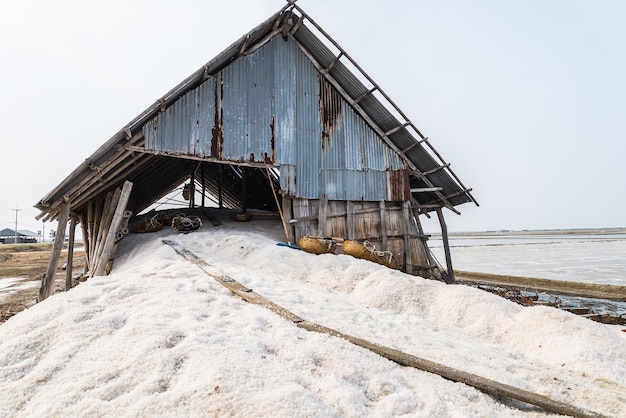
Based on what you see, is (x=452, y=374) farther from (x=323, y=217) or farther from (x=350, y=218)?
(x=350, y=218)

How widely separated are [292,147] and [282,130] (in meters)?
0.60

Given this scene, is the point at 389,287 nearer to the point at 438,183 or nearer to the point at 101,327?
the point at 101,327

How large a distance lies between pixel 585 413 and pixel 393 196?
9.67 metres

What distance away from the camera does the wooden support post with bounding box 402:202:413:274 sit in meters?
11.6

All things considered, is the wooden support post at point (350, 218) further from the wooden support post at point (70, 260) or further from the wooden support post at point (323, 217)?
the wooden support post at point (70, 260)

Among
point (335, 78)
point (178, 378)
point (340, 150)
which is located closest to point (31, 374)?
point (178, 378)

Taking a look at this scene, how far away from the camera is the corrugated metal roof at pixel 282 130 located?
945 cm

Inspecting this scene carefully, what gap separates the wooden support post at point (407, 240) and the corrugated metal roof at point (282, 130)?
0.59 meters

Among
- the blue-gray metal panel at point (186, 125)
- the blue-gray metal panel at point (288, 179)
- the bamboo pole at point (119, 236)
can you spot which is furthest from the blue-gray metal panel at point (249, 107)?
the bamboo pole at point (119, 236)

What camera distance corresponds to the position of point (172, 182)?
54.5ft

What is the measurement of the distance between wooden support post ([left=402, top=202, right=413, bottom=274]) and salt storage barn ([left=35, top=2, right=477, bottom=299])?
3cm

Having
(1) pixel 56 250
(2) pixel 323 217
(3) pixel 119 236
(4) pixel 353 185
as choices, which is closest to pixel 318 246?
(2) pixel 323 217

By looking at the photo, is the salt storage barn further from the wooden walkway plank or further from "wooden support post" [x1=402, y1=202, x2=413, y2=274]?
the wooden walkway plank

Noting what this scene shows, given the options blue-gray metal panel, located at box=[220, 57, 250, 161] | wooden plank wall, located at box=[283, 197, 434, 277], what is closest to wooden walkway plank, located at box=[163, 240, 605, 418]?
wooden plank wall, located at box=[283, 197, 434, 277]
